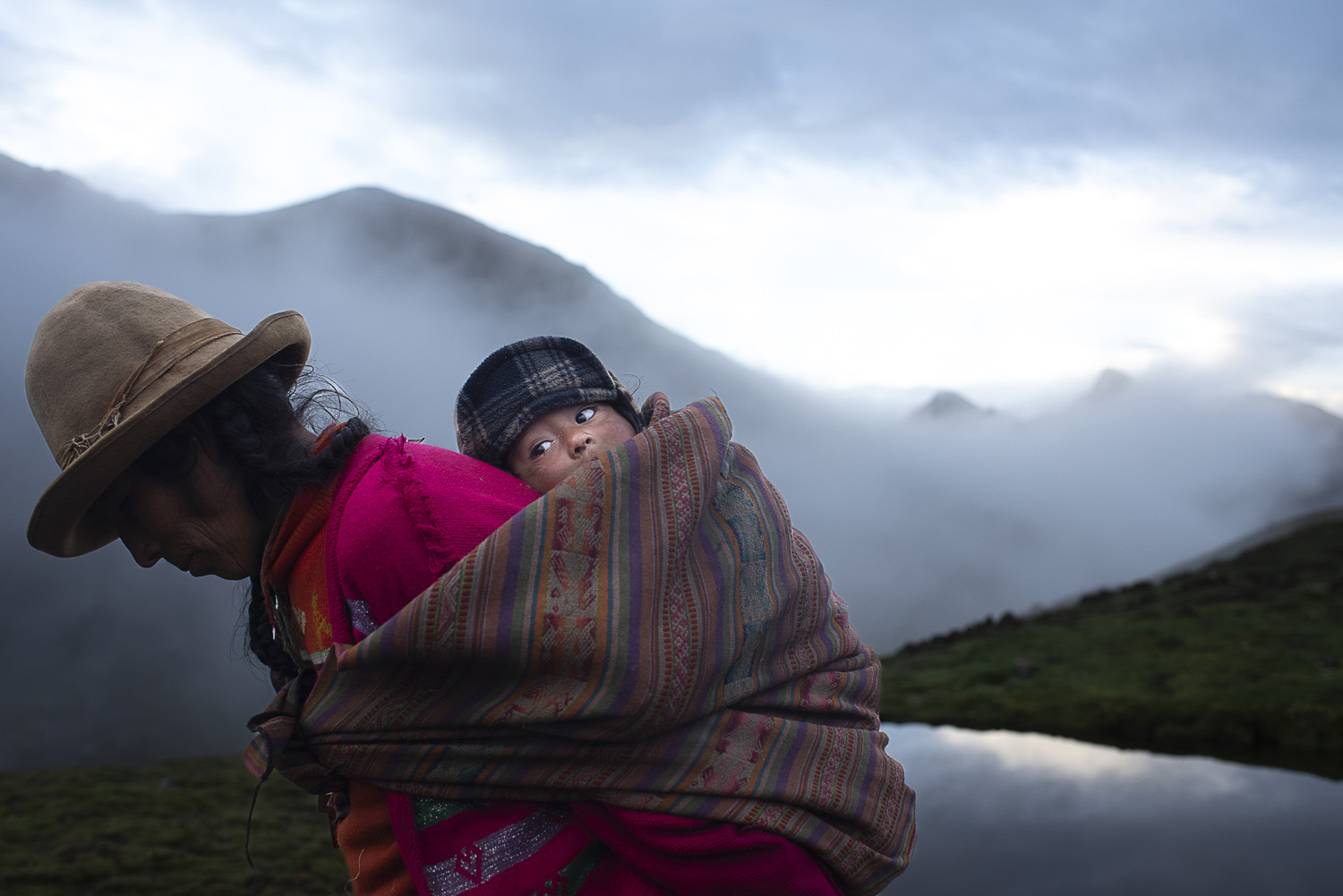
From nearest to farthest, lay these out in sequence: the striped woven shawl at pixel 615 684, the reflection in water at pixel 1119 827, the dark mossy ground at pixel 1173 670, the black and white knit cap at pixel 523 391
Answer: the striped woven shawl at pixel 615 684 < the black and white knit cap at pixel 523 391 < the reflection in water at pixel 1119 827 < the dark mossy ground at pixel 1173 670

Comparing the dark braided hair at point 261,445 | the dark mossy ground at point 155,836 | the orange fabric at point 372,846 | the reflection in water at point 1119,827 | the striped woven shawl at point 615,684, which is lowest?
the dark mossy ground at point 155,836

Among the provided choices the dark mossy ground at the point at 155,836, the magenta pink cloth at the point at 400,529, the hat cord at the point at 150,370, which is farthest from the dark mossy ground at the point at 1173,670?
the hat cord at the point at 150,370

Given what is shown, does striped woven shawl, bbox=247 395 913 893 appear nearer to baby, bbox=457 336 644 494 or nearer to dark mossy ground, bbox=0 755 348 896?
baby, bbox=457 336 644 494

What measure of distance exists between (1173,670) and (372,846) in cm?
2519

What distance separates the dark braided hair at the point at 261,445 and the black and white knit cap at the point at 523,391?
329 millimetres

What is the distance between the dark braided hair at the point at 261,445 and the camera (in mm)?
2041

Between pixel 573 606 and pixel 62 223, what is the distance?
85.3 m

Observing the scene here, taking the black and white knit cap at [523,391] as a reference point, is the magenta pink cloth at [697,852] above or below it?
below

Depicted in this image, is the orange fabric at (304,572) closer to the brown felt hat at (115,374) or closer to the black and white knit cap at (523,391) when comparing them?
the brown felt hat at (115,374)

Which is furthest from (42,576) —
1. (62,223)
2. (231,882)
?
(231,882)

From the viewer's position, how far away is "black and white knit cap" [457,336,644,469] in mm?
2344

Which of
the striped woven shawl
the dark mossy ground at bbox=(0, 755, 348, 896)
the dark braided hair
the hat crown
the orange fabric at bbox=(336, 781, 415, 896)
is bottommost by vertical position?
the dark mossy ground at bbox=(0, 755, 348, 896)

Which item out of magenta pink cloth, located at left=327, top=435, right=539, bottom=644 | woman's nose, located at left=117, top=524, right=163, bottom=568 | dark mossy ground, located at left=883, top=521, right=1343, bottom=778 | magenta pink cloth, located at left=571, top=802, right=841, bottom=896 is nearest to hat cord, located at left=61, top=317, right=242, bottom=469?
woman's nose, located at left=117, top=524, right=163, bottom=568

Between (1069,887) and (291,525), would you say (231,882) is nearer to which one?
(1069,887)
